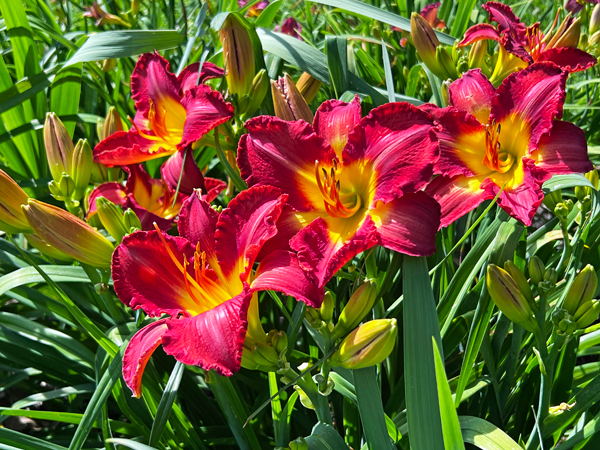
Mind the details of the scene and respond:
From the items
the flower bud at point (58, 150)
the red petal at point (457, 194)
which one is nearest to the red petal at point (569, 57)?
the red petal at point (457, 194)

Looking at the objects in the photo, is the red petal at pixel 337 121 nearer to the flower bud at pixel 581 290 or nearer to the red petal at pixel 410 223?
the red petal at pixel 410 223

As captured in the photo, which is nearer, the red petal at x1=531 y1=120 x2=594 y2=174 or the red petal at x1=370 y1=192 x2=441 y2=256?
the red petal at x1=370 y1=192 x2=441 y2=256

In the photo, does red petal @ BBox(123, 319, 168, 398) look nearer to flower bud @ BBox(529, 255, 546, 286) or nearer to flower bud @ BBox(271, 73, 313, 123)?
flower bud @ BBox(271, 73, 313, 123)

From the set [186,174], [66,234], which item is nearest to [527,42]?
[186,174]

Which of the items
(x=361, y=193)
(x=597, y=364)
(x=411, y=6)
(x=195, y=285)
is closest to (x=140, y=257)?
(x=195, y=285)

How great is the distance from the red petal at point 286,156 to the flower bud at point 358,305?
0.47 ft

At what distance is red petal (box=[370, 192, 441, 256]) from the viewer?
24.4 inches

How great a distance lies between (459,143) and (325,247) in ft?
1.00

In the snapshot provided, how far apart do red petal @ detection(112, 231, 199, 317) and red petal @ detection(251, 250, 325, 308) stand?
0.12m

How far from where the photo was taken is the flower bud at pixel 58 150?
1.03m

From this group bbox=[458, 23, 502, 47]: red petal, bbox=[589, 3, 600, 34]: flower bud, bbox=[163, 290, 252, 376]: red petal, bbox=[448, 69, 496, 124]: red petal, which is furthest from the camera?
bbox=[589, 3, 600, 34]: flower bud

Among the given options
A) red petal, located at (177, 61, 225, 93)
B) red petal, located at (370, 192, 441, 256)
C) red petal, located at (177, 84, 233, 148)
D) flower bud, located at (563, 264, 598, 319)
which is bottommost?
flower bud, located at (563, 264, 598, 319)

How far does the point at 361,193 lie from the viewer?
75cm

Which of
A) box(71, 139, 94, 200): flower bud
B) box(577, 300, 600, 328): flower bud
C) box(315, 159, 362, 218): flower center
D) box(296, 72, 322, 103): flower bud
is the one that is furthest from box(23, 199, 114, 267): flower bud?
box(577, 300, 600, 328): flower bud
